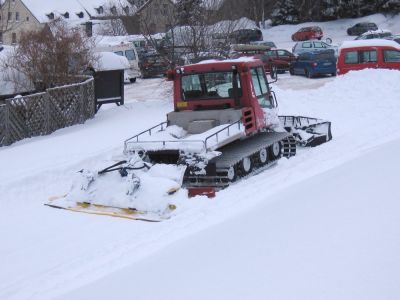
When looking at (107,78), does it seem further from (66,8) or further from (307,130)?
(66,8)

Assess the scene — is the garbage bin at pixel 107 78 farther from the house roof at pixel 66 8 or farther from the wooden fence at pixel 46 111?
the house roof at pixel 66 8

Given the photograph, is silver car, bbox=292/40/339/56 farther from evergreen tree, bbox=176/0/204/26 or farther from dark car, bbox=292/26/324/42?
dark car, bbox=292/26/324/42

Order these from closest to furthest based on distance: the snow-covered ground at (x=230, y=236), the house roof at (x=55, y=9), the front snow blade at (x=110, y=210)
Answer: the snow-covered ground at (x=230, y=236)
the front snow blade at (x=110, y=210)
the house roof at (x=55, y=9)

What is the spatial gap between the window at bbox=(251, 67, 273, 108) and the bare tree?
7913 millimetres

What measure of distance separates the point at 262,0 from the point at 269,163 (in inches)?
1775

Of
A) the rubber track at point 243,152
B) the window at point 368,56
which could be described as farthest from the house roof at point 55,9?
the rubber track at point 243,152

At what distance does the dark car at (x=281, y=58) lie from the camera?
1152 inches

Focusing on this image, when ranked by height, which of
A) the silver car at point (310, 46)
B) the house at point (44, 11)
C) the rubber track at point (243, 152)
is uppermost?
the house at point (44, 11)

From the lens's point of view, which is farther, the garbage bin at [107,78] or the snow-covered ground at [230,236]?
the garbage bin at [107,78]

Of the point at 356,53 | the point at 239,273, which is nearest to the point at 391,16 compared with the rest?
the point at 356,53

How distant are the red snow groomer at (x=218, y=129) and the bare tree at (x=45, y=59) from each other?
706cm

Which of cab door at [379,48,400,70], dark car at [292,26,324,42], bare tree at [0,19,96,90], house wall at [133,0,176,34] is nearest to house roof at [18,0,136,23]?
dark car at [292,26,324,42]

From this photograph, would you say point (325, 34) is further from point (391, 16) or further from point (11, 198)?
point (11, 198)

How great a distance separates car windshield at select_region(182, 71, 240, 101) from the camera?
430 inches
